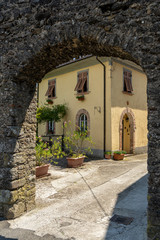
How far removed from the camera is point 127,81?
37.4 ft

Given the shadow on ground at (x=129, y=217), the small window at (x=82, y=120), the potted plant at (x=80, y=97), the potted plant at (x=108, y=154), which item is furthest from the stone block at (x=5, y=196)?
the potted plant at (x=80, y=97)

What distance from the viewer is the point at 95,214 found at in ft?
12.5

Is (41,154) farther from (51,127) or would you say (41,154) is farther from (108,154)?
(51,127)

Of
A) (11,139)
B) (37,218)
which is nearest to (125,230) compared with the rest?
(37,218)

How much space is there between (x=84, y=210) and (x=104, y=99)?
7.30 metres

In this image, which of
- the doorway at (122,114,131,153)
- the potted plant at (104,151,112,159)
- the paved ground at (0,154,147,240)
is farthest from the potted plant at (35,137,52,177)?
the doorway at (122,114,131,153)

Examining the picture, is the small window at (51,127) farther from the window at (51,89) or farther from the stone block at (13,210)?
the stone block at (13,210)

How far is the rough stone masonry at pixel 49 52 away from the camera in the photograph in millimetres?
2646

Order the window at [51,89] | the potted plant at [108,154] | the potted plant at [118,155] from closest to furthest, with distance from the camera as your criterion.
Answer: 1. the potted plant at [118,155]
2. the potted plant at [108,154]
3. the window at [51,89]

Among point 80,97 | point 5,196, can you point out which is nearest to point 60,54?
point 5,196

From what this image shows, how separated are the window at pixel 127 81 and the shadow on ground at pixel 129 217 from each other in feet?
23.6

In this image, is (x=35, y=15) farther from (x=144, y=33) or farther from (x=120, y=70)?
(x=120, y=70)

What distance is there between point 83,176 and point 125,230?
3.72 meters

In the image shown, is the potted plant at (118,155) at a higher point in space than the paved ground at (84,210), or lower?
higher
